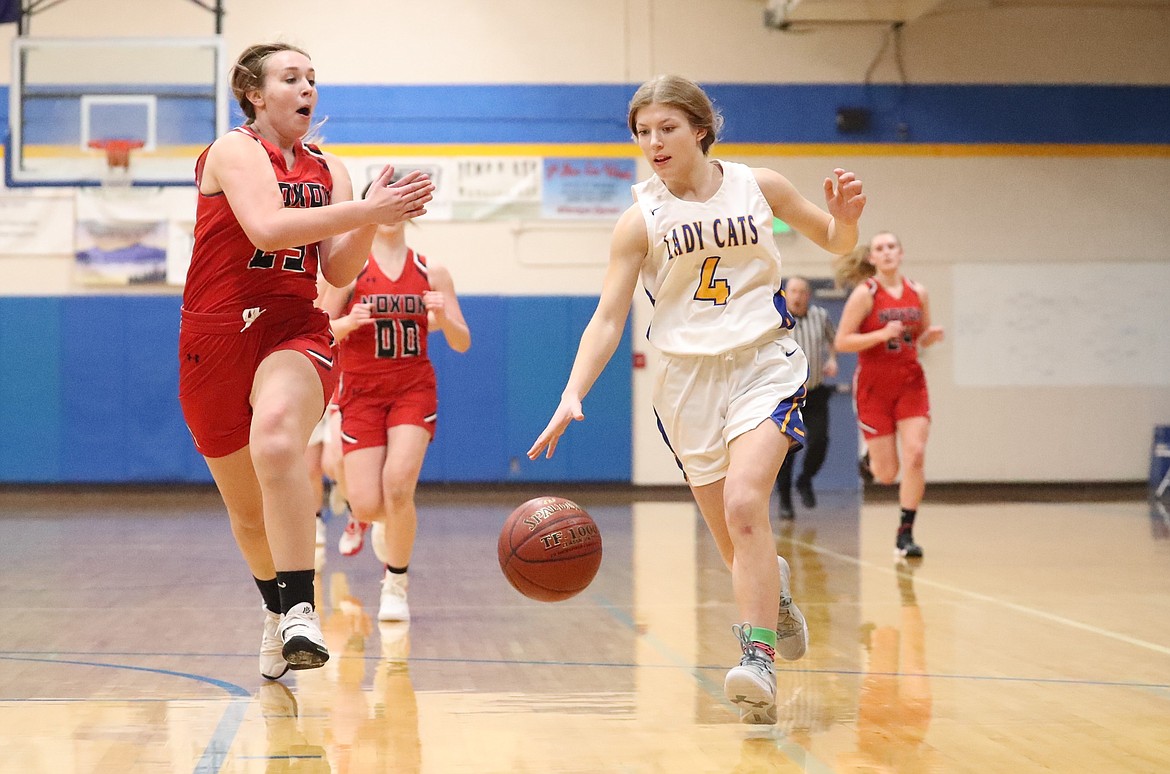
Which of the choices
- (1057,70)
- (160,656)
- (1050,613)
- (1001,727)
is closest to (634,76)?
(1057,70)

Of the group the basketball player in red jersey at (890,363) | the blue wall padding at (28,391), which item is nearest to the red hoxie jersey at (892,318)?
the basketball player in red jersey at (890,363)

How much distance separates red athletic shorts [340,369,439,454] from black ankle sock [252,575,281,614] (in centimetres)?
150

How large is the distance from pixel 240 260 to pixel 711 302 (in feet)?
4.55

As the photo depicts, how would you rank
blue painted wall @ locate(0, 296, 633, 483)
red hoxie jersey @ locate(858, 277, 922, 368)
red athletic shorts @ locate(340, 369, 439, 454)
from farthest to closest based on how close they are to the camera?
blue painted wall @ locate(0, 296, 633, 483) < red hoxie jersey @ locate(858, 277, 922, 368) < red athletic shorts @ locate(340, 369, 439, 454)

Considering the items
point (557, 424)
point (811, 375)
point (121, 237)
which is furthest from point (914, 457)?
point (121, 237)

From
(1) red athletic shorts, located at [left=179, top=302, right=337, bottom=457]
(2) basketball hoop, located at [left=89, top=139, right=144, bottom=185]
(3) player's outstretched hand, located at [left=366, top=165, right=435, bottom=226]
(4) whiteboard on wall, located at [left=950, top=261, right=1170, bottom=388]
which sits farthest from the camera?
A: (4) whiteboard on wall, located at [left=950, top=261, right=1170, bottom=388]

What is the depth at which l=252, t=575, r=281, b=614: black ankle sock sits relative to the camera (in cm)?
412

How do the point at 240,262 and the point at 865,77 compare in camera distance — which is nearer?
the point at 240,262

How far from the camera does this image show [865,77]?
47.9 ft

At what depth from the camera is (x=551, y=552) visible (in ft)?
13.1

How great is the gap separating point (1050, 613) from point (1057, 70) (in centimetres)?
1079

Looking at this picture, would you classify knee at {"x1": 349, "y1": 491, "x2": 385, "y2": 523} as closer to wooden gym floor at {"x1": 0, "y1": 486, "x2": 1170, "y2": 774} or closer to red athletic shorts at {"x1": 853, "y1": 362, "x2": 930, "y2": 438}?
wooden gym floor at {"x1": 0, "y1": 486, "x2": 1170, "y2": 774}

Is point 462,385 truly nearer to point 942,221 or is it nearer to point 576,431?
point 576,431

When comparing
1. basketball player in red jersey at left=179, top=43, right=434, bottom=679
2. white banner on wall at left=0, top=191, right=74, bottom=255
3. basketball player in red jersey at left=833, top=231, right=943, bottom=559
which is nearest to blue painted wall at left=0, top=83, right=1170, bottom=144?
white banner on wall at left=0, top=191, right=74, bottom=255
